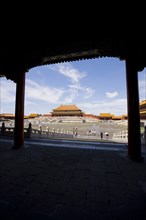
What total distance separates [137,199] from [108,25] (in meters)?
3.25

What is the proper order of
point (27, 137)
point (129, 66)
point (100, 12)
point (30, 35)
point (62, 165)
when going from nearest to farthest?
point (100, 12) → point (30, 35) → point (62, 165) → point (129, 66) → point (27, 137)

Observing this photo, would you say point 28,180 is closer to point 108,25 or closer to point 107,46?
point 108,25

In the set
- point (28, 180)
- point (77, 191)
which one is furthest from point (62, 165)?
point (77, 191)

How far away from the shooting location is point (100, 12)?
2316mm

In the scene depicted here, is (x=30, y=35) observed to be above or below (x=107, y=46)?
below

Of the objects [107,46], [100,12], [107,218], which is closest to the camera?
[107,218]

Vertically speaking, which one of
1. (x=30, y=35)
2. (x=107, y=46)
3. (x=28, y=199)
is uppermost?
(x=107, y=46)

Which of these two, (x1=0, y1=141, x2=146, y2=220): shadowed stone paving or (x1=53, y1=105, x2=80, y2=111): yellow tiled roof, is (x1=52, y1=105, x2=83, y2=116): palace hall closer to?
(x1=53, y1=105, x2=80, y2=111): yellow tiled roof

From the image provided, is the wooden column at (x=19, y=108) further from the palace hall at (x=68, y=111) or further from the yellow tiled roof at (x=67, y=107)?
the yellow tiled roof at (x=67, y=107)

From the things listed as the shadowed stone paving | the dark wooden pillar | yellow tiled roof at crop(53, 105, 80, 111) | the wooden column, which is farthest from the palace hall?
the shadowed stone paving

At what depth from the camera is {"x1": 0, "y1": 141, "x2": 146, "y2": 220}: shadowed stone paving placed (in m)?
2.01

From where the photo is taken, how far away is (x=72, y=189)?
2727mm

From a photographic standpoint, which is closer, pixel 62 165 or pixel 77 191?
pixel 77 191

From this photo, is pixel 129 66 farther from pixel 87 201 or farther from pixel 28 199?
pixel 28 199
